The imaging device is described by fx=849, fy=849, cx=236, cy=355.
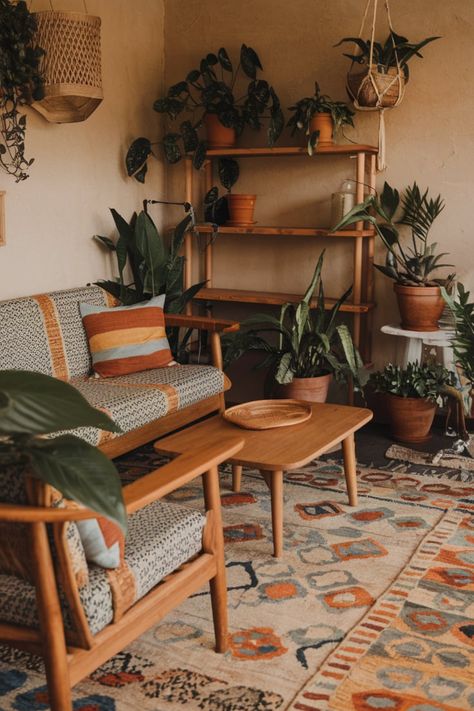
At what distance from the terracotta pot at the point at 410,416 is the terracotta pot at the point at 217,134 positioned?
1851 millimetres

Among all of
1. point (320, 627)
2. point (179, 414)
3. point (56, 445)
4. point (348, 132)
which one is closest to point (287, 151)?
point (348, 132)

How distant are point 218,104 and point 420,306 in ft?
5.74

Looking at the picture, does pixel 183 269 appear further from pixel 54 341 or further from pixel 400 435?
pixel 400 435

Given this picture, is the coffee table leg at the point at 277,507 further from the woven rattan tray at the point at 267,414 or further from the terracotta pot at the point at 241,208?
the terracotta pot at the point at 241,208

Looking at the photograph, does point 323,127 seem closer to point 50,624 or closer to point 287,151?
point 287,151

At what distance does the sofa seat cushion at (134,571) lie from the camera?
1978mm

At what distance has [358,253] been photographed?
489cm

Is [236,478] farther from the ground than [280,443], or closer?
closer

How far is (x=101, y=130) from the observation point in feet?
16.4

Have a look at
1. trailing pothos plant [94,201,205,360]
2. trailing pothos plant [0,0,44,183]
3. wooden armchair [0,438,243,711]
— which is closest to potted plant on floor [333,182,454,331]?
trailing pothos plant [94,201,205,360]

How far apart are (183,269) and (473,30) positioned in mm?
2150

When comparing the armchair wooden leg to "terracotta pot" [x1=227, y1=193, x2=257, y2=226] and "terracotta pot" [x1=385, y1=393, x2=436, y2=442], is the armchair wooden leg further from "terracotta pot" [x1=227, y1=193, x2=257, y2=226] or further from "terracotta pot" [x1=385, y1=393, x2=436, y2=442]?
"terracotta pot" [x1=227, y1=193, x2=257, y2=226]

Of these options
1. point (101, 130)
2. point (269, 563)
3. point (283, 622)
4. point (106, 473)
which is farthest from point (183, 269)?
point (106, 473)

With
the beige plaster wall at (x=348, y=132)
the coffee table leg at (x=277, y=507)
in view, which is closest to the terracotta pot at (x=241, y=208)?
the beige plaster wall at (x=348, y=132)
